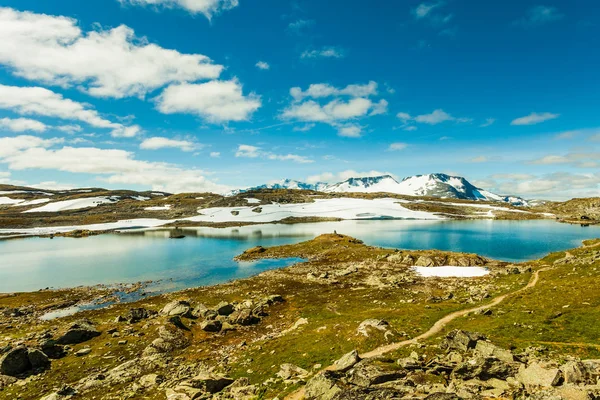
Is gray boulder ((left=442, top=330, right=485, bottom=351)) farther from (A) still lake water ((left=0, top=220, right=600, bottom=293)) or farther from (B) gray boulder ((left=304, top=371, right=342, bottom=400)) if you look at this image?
(A) still lake water ((left=0, top=220, right=600, bottom=293))

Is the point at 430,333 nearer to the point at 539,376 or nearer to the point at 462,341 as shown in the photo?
the point at 462,341

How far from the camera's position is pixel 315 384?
20.0 m

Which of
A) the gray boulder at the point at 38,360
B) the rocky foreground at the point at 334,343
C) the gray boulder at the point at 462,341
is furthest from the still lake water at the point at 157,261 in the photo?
the gray boulder at the point at 462,341

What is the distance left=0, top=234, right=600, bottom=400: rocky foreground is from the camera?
19406 millimetres

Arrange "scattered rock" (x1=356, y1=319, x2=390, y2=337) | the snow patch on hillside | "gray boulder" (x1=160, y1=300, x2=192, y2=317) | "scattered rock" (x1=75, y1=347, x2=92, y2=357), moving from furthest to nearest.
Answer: the snow patch on hillside
"gray boulder" (x1=160, y1=300, x2=192, y2=317)
"scattered rock" (x1=75, y1=347, x2=92, y2=357)
"scattered rock" (x1=356, y1=319, x2=390, y2=337)

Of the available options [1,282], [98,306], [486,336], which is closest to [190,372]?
[486,336]

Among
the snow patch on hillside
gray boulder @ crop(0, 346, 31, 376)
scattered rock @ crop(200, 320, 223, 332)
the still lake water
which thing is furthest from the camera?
the still lake water

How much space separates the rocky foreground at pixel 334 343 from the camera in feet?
63.7

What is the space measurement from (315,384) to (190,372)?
1422 centimetres

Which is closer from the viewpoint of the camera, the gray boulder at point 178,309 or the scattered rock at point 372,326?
the scattered rock at point 372,326

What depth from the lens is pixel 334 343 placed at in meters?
30.4

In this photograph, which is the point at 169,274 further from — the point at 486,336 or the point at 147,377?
the point at 486,336

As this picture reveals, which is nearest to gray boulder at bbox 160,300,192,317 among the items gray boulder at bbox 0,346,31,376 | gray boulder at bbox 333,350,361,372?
gray boulder at bbox 0,346,31,376

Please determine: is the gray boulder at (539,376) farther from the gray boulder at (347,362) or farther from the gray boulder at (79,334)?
the gray boulder at (79,334)
